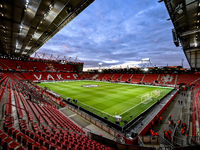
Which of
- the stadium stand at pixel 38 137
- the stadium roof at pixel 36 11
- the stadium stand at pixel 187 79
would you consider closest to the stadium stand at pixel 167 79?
the stadium stand at pixel 187 79

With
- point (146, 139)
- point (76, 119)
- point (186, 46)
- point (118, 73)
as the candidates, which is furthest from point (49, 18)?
point (118, 73)

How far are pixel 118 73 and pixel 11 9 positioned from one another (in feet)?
214

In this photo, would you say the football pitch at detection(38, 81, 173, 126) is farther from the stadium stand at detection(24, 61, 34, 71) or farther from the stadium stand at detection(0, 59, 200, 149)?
the stadium stand at detection(24, 61, 34, 71)

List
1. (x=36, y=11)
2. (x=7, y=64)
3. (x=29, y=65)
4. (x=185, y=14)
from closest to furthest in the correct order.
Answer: (x=36, y=11) < (x=185, y=14) < (x=7, y=64) < (x=29, y=65)

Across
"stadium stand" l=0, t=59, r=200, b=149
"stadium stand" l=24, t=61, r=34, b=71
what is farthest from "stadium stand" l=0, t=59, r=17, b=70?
"stadium stand" l=24, t=61, r=34, b=71

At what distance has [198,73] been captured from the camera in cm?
3881

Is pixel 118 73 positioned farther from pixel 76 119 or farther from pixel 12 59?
pixel 12 59

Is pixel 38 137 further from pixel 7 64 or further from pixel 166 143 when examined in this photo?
pixel 7 64

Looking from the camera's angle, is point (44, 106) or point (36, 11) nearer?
point (36, 11)

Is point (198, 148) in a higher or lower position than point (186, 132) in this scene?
higher

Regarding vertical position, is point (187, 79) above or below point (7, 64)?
below

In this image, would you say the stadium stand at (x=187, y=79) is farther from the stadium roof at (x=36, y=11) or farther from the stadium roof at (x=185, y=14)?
the stadium roof at (x=36, y=11)

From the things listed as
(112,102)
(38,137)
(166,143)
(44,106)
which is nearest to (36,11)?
(38,137)

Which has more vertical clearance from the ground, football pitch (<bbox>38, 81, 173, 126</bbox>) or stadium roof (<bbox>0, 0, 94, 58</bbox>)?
stadium roof (<bbox>0, 0, 94, 58</bbox>)
